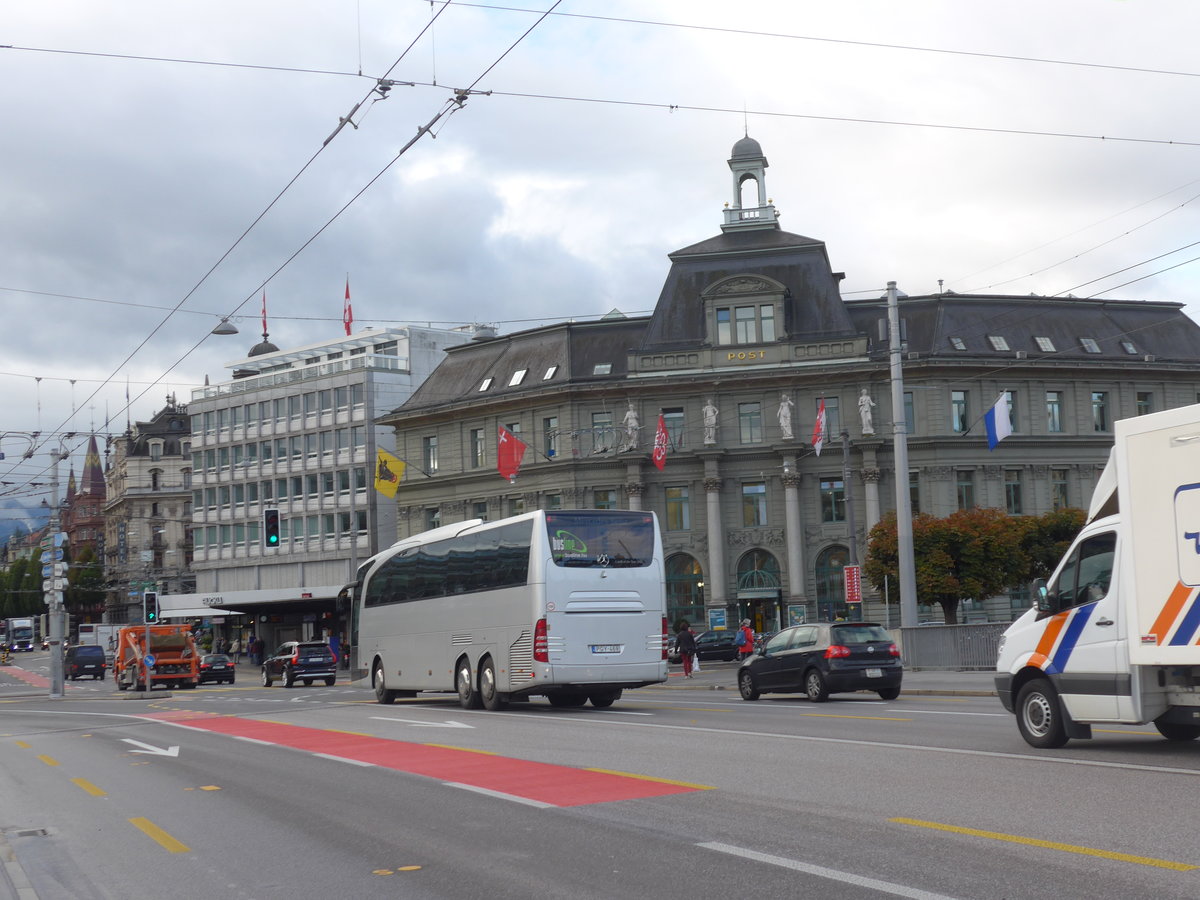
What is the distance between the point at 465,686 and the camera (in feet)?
86.8

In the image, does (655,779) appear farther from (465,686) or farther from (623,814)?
(465,686)

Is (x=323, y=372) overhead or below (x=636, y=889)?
overhead

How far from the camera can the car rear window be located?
25.4 meters

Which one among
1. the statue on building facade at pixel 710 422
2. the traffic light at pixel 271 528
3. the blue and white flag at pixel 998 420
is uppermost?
the statue on building facade at pixel 710 422

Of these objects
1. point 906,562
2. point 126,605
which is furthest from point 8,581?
point 906,562

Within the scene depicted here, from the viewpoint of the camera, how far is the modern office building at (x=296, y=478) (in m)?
80.1

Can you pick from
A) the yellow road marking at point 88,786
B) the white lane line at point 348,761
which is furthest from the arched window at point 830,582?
the yellow road marking at point 88,786

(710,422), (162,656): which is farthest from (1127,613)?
(710,422)

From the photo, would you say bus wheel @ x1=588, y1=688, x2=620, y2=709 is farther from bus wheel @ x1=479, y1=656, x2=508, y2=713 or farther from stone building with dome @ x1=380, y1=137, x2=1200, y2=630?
stone building with dome @ x1=380, y1=137, x2=1200, y2=630

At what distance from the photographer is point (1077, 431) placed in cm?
6494

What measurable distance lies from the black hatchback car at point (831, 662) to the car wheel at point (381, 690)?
882cm

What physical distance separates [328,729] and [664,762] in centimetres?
922

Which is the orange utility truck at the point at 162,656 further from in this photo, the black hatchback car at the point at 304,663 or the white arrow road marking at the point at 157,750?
the white arrow road marking at the point at 157,750

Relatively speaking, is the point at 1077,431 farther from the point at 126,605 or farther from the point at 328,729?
the point at 126,605
